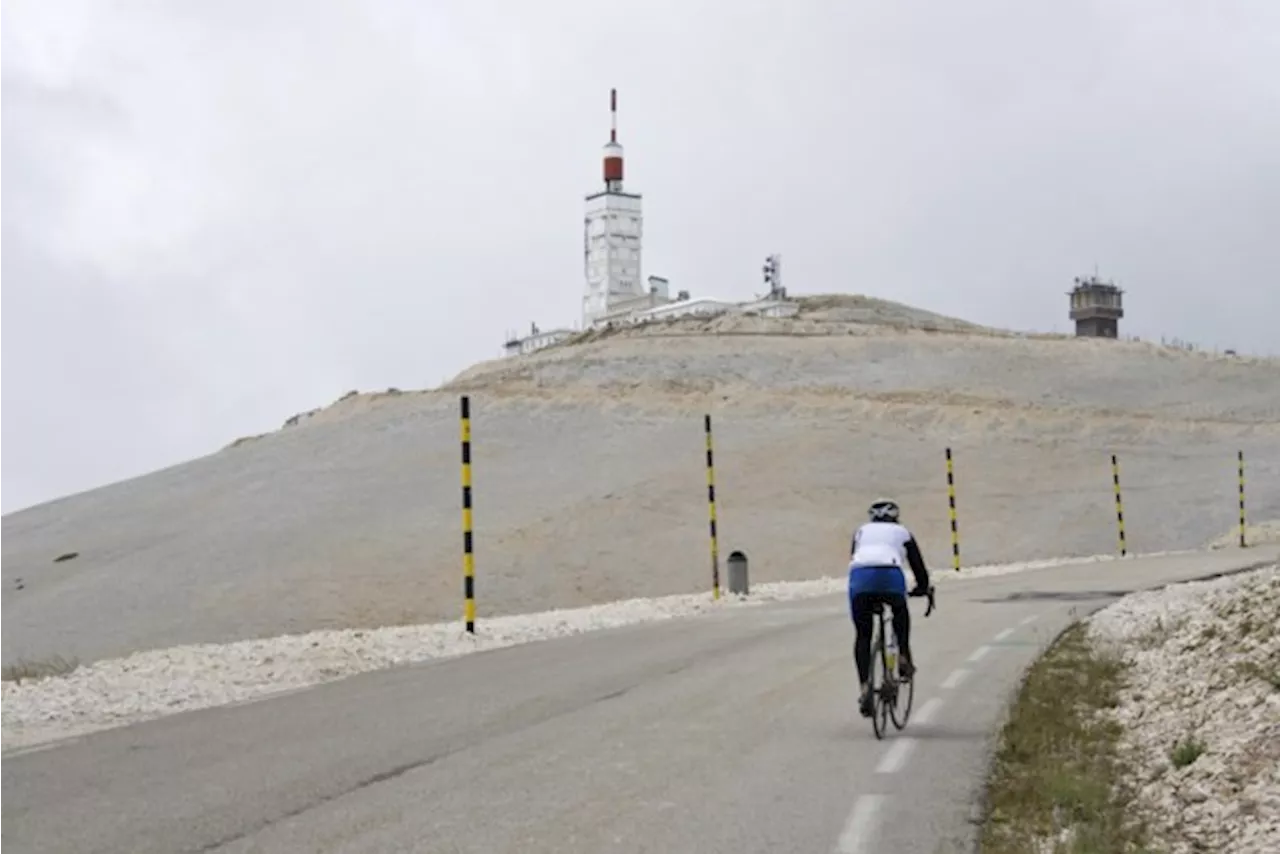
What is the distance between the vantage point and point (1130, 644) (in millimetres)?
15828

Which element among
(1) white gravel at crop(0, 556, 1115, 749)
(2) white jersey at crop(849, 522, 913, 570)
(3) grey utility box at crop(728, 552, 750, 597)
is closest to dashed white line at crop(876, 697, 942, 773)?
(2) white jersey at crop(849, 522, 913, 570)

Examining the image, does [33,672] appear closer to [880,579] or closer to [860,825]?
[880,579]

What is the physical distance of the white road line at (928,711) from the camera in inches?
470

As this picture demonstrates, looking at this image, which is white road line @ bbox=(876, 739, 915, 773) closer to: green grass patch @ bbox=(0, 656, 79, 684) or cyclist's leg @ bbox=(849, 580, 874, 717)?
cyclist's leg @ bbox=(849, 580, 874, 717)

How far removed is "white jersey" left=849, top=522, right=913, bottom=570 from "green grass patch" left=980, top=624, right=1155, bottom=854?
4.64 feet

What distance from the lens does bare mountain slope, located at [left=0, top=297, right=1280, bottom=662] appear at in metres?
39.5

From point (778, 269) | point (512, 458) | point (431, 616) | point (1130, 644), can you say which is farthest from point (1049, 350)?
point (1130, 644)

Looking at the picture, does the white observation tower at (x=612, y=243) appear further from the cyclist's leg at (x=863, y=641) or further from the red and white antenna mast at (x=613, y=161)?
the cyclist's leg at (x=863, y=641)

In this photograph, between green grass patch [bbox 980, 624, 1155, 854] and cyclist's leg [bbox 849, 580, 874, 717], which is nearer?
green grass patch [bbox 980, 624, 1155, 854]

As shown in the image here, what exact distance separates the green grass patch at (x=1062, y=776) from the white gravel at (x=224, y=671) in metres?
6.66

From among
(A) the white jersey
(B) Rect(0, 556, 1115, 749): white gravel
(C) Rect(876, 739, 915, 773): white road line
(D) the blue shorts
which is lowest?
(C) Rect(876, 739, 915, 773): white road line

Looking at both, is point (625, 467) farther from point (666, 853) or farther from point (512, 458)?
point (666, 853)

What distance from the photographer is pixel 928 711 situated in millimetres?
12359

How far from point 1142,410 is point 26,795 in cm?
6251
